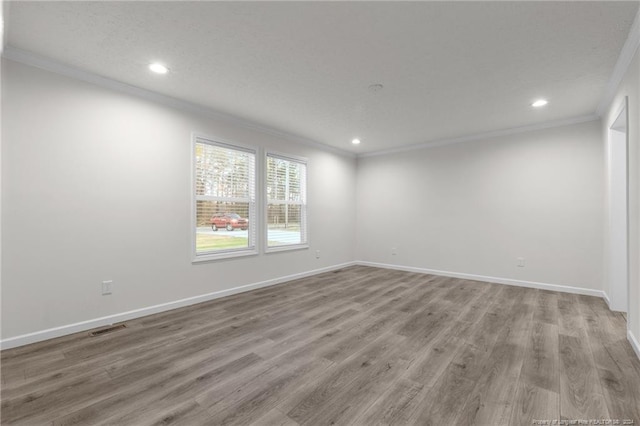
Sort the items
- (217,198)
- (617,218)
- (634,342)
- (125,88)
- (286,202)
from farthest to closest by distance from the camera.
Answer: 1. (286,202)
2. (217,198)
3. (617,218)
4. (125,88)
5. (634,342)

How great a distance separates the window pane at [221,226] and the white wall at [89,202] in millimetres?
214

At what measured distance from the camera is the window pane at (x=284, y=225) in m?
4.82

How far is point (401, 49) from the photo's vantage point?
2426 millimetres

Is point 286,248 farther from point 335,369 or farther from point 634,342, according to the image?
point 634,342

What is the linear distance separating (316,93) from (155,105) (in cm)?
193

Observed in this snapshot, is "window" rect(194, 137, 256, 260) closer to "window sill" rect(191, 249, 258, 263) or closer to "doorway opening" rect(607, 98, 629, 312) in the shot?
"window sill" rect(191, 249, 258, 263)

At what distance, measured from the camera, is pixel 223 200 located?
4070mm

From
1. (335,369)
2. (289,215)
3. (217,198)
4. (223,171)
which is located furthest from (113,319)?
(289,215)

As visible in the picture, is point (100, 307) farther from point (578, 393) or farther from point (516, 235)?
point (516, 235)

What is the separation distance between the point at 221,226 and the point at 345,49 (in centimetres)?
282

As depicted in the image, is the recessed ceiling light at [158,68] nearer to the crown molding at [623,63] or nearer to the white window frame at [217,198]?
the white window frame at [217,198]

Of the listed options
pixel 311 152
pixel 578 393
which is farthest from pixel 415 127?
pixel 578 393

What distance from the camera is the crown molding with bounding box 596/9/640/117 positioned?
219 cm

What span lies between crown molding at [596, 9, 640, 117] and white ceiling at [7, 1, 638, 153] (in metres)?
0.05
